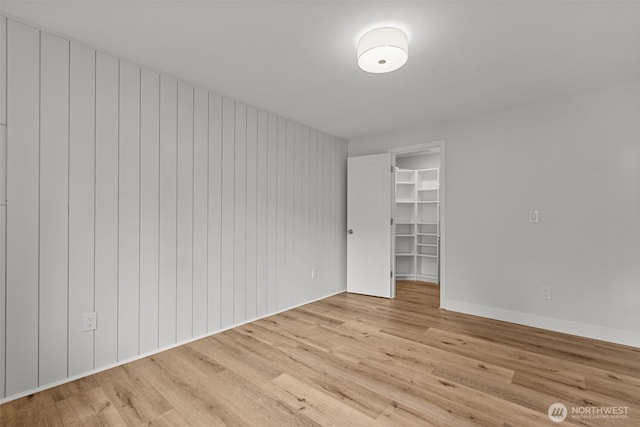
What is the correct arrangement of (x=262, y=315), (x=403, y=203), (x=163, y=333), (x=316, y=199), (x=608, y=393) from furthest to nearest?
(x=403, y=203) < (x=316, y=199) < (x=262, y=315) < (x=163, y=333) < (x=608, y=393)

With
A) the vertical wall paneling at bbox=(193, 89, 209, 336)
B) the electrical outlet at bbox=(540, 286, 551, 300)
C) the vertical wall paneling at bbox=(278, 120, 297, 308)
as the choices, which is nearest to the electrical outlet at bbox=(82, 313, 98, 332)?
the vertical wall paneling at bbox=(193, 89, 209, 336)

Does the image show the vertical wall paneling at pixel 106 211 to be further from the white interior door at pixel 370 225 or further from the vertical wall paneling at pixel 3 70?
the white interior door at pixel 370 225

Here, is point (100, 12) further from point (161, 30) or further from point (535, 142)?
point (535, 142)

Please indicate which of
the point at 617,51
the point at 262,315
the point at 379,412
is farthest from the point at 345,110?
the point at 379,412

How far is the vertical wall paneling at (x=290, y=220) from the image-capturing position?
143 inches

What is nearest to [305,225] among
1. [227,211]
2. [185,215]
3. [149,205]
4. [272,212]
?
[272,212]

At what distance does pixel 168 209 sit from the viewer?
251 cm

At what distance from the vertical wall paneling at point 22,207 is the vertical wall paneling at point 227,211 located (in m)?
1.36

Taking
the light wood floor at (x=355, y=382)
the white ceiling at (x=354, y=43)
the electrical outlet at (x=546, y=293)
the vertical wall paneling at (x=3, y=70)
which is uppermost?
the white ceiling at (x=354, y=43)

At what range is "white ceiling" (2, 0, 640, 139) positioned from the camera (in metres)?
1.71

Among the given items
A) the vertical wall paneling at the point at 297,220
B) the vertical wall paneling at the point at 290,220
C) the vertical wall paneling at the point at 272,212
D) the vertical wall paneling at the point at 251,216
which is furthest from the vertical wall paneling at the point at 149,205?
the vertical wall paneling at the point at 297,220

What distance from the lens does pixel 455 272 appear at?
3.59 metres

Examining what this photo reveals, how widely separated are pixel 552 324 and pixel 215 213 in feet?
11.8

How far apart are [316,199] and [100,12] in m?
2.84
